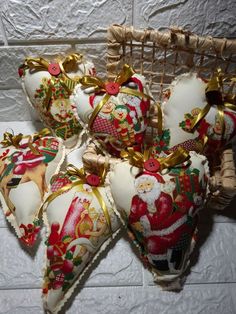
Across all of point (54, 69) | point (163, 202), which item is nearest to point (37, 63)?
point (54, 69)

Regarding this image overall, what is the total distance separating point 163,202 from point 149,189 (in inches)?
1.2

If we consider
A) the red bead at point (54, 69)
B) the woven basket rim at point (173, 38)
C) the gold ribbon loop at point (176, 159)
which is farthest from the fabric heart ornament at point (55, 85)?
the gold ribbon loop at point (176, 159)

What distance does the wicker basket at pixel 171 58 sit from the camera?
646mm

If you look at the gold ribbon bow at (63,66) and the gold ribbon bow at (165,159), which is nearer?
the gold ribbon bow at (165,159)

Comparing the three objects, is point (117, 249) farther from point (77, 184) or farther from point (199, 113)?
point (199, 113)

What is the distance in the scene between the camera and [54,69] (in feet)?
2.35

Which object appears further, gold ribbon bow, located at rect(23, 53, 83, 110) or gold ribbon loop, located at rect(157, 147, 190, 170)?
gold ribbon bow, located at rect(23, 53, 83, 110)

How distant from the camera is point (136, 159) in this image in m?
0.61

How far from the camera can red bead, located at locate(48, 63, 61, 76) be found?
72cm

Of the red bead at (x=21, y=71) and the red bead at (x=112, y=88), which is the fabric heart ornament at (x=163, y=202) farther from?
the red bead at (x=21, y=71)

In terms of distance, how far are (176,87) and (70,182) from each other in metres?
0.27

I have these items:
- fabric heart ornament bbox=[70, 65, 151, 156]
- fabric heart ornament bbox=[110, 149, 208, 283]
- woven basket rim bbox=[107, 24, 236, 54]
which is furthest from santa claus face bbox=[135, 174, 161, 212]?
woven basket rim bbox=[107, 24, 236, 54]

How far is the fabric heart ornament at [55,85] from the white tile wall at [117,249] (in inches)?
1.8

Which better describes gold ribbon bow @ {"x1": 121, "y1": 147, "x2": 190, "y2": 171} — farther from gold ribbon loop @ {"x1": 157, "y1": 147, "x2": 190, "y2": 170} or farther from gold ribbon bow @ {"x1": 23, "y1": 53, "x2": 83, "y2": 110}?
gold ribbon bow @ {"x1": 23, "y1": 53, "x2": 83, "y2": 110}
